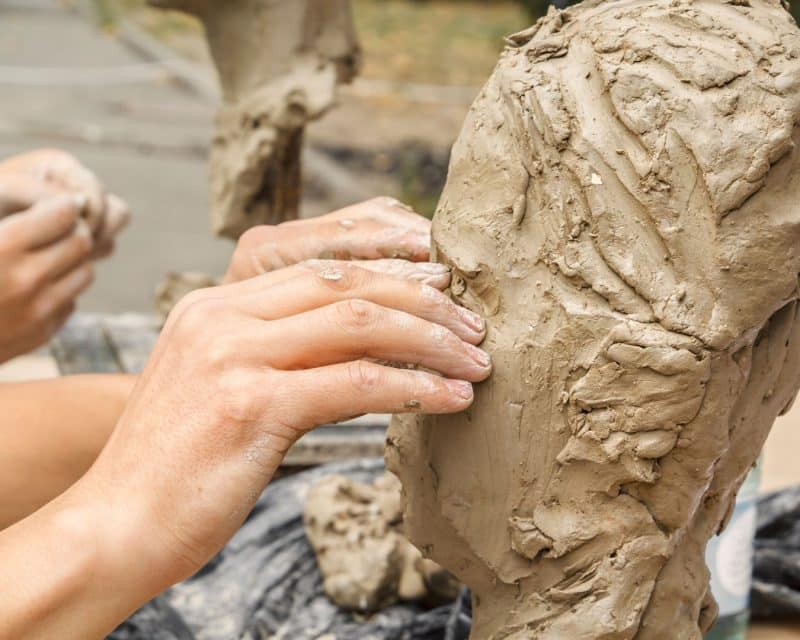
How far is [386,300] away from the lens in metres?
1.25

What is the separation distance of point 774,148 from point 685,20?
0.65 feet

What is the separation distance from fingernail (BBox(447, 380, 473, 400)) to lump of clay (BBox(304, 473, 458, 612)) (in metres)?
0.75

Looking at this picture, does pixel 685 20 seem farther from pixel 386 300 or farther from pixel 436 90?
pixel 436 90

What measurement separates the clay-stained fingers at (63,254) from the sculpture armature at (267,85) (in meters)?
0.51

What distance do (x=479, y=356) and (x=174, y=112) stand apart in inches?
271

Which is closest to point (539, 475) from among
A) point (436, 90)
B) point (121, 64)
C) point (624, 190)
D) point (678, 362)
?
point (678, 362)

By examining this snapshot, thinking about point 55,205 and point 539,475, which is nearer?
point 539,475

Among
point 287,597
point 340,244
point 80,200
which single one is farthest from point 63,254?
point 340,244

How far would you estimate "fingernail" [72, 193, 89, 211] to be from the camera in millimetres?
2535

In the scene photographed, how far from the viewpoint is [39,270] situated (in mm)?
2371

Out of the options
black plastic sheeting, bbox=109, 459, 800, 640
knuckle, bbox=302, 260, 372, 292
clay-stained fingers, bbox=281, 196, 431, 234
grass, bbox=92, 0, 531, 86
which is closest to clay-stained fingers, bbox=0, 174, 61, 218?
black plastic sheeting, bbox=109, 459, 800, 640

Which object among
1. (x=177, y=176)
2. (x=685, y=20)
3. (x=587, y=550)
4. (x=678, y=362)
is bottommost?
(x=177, y=176)

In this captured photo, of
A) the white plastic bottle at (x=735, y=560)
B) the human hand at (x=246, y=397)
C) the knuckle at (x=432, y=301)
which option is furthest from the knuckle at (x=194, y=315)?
the white plastic bottle at (x=735, y=560)

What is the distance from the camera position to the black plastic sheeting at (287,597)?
1.89 meters
